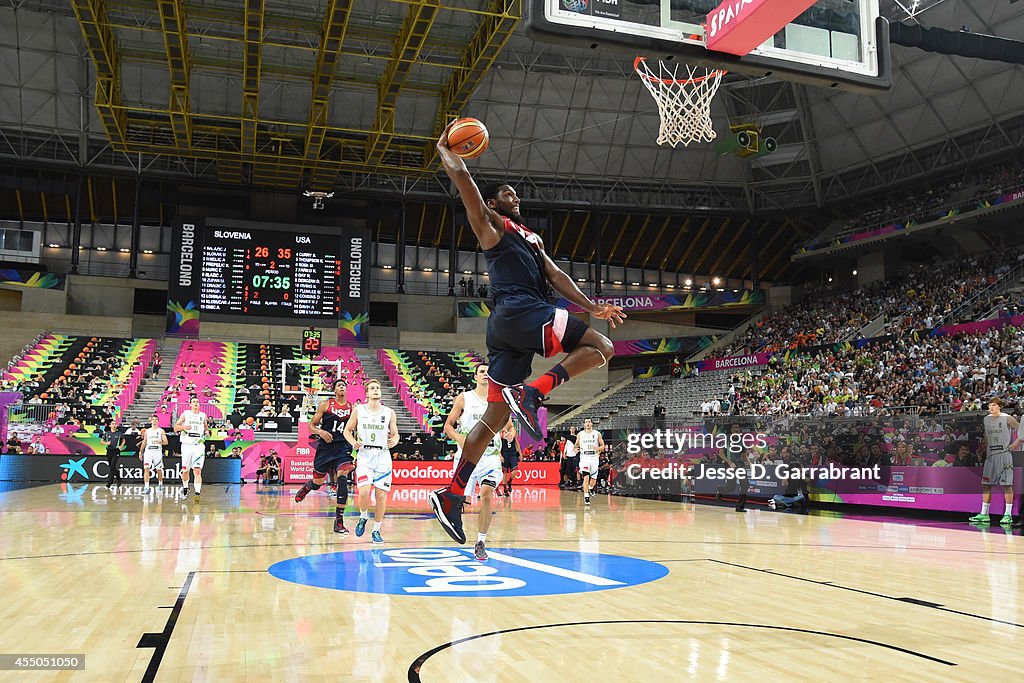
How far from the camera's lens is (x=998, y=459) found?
42.3 feet

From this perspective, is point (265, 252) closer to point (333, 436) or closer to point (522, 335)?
point (333, 436)

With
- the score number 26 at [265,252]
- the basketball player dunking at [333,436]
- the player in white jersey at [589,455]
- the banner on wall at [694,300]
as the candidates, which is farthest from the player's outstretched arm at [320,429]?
the banner on wall at [694,300]

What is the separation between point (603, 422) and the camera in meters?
32.5

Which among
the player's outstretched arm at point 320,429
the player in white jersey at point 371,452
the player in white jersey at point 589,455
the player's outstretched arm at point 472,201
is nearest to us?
the player's outstretched arm at point 472,201

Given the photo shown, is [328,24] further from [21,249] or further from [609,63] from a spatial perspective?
[21,249]

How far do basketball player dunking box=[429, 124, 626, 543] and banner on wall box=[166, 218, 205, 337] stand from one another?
28483mm

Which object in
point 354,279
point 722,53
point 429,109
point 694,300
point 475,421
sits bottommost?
point 475,421

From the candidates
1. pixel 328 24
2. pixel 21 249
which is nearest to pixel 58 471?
pixel 328 24

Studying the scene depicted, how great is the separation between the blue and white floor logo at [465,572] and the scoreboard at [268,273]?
23293 millimetres

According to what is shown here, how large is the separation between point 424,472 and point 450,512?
55.8ft

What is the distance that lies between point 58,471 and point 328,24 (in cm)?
1382

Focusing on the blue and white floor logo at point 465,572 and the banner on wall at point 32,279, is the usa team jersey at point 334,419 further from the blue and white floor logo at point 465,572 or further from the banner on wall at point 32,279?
the banner on wall at point 32,279

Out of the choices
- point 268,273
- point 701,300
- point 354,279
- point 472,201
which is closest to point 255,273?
point 268,273

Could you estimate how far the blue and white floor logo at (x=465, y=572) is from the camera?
641cm
